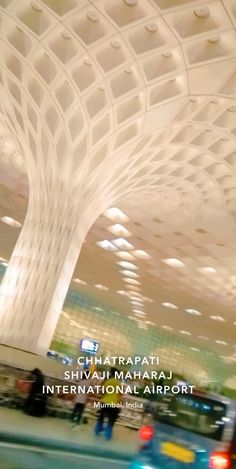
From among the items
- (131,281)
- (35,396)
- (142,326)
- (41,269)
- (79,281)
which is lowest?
(35,396)

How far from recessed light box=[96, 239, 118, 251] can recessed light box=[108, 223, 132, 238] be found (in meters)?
1.97

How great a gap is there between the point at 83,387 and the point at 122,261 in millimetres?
16651

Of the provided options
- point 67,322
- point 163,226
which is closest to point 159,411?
point 163,226

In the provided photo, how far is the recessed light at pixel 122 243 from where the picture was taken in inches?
893

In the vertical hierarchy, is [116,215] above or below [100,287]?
below

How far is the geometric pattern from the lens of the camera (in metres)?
8.63

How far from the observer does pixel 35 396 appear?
10227mm

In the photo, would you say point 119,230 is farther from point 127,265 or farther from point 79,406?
point 79,406

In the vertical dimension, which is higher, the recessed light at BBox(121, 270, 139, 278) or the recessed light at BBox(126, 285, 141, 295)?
the recessed light at BBox(126, 285, 141, 295)

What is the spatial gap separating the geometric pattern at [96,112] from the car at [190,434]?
5743mm

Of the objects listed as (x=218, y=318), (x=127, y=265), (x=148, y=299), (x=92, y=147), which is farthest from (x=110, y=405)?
(x=218, y=318)

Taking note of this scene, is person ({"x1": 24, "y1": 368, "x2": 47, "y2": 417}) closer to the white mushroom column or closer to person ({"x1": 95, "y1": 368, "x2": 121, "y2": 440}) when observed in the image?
the white mushroom column

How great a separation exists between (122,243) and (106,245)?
1.45m

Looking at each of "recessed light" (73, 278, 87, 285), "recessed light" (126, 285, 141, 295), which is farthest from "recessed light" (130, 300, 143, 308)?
"recessed light" (73, 278, 87, 285)
